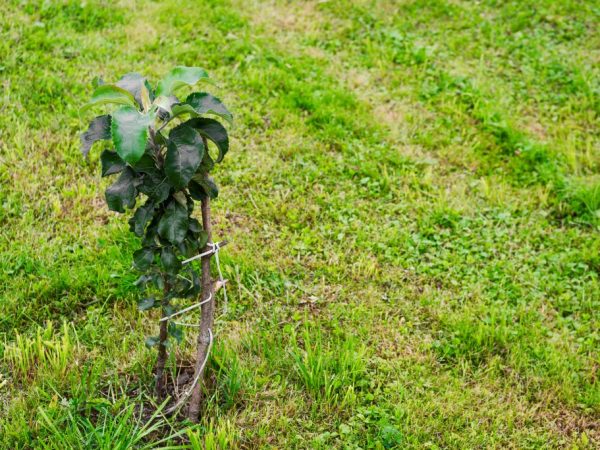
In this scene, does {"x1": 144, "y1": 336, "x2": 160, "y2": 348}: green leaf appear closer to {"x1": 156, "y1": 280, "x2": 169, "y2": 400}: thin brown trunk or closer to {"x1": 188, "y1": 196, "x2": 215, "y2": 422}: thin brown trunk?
{"x1": 156, "y1": 280, "x2": 169, "y2": 400}: thin brown trunk

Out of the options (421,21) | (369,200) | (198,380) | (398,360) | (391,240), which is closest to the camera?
(198,380)

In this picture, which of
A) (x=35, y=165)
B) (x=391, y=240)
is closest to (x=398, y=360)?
(x=391, y=240)

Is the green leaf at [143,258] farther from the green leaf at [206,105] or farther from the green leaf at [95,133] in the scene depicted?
the green leaf at [206,105]

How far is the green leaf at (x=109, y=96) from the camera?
2365 mm

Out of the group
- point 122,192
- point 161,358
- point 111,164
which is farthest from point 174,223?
point 161,358

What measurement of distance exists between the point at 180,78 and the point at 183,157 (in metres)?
0.31

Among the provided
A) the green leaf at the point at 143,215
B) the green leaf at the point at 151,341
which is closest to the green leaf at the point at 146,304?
the green leaf at the point at 151,341

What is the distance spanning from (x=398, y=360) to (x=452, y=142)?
2301 mm

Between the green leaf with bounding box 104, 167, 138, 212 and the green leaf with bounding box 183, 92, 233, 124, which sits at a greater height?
the green leaf with bounding box 183, 92, 233, 124

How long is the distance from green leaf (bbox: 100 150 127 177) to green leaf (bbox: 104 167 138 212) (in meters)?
0.04

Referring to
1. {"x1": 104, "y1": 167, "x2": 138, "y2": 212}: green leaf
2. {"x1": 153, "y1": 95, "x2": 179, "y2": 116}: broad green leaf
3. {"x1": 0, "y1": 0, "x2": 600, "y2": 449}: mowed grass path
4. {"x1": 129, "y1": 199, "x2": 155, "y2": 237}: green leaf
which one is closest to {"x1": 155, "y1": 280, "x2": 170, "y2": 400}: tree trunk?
{"x1": 0, "y1": 0, "x2": 600, "y2": 449}: mowed grass path

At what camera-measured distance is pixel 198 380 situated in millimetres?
2949

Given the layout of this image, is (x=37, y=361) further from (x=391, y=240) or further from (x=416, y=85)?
(x=416, y=85)

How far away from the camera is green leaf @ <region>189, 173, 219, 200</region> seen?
8.66 feet
